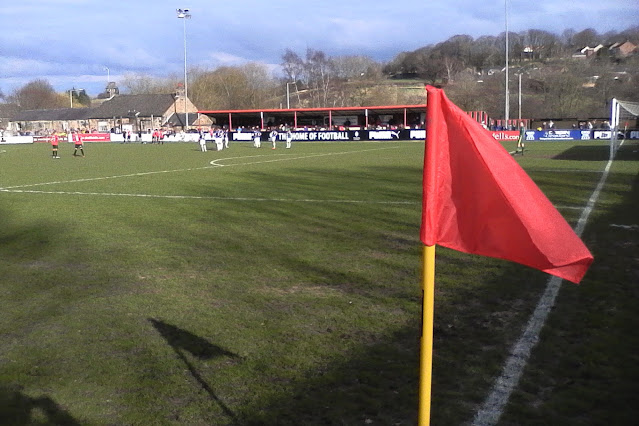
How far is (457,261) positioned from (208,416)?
20.1 feet

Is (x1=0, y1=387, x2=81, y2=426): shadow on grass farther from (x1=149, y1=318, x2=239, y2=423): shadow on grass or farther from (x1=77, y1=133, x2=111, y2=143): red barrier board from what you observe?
(x1=77, y1=133, x2=111, y2=143): red barrier board

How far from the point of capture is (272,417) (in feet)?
15.5

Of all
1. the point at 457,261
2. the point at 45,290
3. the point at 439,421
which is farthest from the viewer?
the point at 457,261

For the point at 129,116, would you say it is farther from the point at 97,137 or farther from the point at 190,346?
the point at 190,346

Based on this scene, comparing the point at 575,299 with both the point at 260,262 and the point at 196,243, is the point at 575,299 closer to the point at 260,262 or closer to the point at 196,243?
the point at 260,262

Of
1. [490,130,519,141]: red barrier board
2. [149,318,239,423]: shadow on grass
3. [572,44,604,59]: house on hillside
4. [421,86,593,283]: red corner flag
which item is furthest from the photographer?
[572,44,604,59]: house on hillside

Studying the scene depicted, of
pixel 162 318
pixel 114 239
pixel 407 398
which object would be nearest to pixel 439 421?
pixel 407 398

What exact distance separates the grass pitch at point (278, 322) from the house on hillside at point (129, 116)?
91.2 metres

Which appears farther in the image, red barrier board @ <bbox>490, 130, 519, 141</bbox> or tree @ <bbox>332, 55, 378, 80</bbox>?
tree @ <bbox>332, 55, 378, 80</bbox>

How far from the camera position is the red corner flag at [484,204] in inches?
115

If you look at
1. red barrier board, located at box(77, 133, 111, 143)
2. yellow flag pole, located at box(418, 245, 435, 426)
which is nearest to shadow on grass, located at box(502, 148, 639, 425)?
yellow flag pole, located at box(418, 245, 435, 426)

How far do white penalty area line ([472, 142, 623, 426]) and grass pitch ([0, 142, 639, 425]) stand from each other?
10 centimetres

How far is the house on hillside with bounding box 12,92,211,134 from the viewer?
348 ft

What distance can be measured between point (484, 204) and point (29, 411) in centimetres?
392
